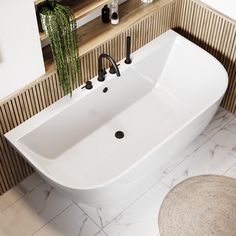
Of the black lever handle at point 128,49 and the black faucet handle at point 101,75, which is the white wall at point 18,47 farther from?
the black lever handle at point 128,49

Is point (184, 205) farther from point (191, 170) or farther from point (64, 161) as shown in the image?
point (64, 161)

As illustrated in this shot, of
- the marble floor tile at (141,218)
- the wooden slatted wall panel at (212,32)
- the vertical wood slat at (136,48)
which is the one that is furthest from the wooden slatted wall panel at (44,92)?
the marble floor tile at (141,218)

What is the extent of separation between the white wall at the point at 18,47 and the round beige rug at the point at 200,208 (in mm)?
1252

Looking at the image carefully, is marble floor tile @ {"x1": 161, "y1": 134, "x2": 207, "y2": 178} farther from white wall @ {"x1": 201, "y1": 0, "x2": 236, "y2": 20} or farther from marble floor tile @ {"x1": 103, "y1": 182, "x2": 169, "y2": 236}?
white wall @ {"x1": 201, "y1": 0, "x2": 236, "y2": 20}

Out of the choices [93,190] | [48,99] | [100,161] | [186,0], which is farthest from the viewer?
[186,0]

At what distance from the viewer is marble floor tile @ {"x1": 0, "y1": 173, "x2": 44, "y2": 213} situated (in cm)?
310

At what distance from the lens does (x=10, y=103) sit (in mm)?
2684

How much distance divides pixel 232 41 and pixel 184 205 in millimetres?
1210

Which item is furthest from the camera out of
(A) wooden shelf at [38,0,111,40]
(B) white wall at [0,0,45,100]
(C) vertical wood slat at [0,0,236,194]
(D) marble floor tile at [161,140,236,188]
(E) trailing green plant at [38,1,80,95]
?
(D) marble floor tile at [161,140,236,188]

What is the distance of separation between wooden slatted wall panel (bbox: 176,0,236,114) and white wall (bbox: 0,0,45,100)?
128 cm

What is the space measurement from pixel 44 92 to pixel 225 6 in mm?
1394

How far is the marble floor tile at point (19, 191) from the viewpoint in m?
3.10

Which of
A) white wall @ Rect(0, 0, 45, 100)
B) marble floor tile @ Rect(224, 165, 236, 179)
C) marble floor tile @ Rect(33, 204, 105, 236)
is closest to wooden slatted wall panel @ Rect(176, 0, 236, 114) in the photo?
marble floor tile @ Rect(224, 165, 236, 179)

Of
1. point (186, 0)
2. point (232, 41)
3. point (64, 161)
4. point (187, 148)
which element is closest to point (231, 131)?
point (187, 148)
